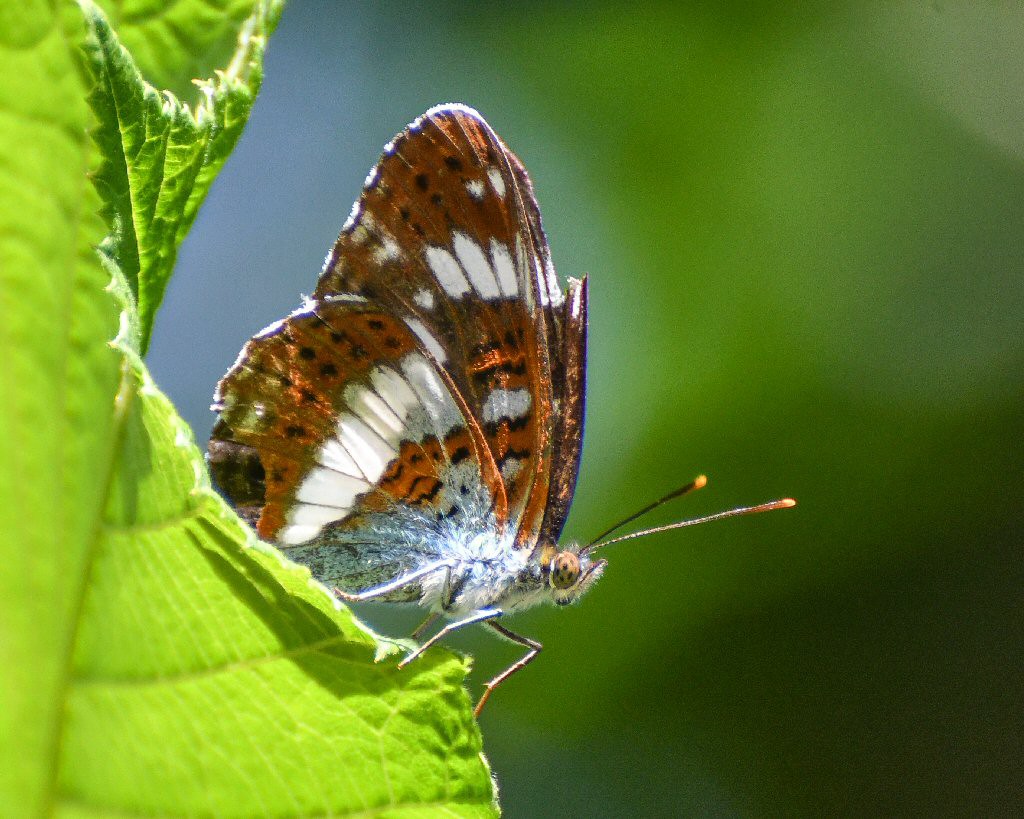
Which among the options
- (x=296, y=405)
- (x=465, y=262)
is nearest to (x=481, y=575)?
(x=296, y=405)

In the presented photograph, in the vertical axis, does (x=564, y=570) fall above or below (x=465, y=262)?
below

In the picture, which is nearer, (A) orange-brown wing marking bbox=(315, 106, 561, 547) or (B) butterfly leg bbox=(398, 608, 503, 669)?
(B) butterfly leg bbox=(398, 608, 503, 669)

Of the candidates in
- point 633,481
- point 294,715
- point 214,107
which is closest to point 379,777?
point 294,715

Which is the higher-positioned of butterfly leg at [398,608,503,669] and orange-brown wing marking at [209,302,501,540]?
orange-brown wing marking at [209,302,501,540]

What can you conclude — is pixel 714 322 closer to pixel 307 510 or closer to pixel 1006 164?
pixel 1006 164

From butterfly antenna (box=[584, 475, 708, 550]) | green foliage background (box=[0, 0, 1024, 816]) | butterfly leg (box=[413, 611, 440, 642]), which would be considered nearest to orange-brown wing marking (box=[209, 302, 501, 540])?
butterfly leg (box=[413, 611, 440, 642])

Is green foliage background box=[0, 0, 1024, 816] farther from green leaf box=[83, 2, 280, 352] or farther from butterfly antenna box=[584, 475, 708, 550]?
green leaf box=[83, 2, 280, 352]

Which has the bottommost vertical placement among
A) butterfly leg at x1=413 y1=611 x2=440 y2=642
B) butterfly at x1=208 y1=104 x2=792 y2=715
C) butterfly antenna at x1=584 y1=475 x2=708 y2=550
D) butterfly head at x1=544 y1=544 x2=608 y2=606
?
butterfly leg at x1=413 y1=611 x2=440 y2=642

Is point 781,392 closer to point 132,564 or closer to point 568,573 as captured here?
point 568,573
